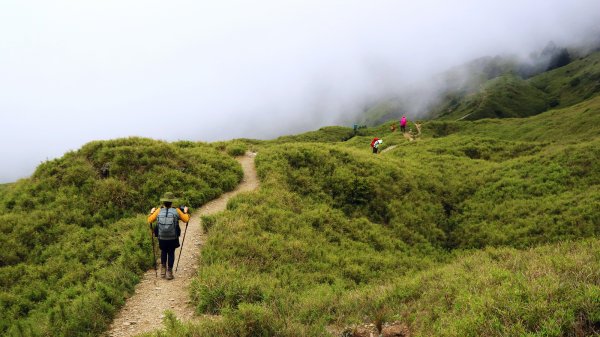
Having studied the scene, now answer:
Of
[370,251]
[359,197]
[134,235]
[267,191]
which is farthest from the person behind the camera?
[359,197]

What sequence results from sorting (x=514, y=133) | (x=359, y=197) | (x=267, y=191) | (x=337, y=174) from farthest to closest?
(x=514, y=133) → (x=337, y=174) → (x=359, y=197) → (x=267, y=191)

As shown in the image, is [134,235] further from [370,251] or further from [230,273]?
[370,251]

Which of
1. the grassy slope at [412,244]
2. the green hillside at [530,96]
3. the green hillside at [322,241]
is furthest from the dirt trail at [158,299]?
the green hillside at [530,96]

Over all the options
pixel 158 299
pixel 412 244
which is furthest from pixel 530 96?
pixel 158 299

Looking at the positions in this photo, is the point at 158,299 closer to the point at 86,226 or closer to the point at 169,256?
the point at 169,256

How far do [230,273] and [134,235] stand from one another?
A: 5950 millimetres

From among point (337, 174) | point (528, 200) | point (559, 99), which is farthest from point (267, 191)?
point (559, 99)

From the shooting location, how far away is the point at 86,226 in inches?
712

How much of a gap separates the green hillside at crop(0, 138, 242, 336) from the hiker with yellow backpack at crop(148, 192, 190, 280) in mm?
1245

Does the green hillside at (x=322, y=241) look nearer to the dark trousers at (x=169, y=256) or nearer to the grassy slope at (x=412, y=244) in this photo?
the grassy slope at (x=412, y=244)

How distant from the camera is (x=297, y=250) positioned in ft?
54.7

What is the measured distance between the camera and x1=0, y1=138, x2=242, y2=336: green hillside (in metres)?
12.0

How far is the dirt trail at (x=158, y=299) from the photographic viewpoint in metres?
10.9

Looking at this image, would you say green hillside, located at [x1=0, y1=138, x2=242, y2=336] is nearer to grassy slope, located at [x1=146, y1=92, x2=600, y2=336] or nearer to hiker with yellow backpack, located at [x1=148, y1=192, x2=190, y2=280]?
hiker with yellow backpack, located at [x1=148, y1=192, x2=190, y2=280]
